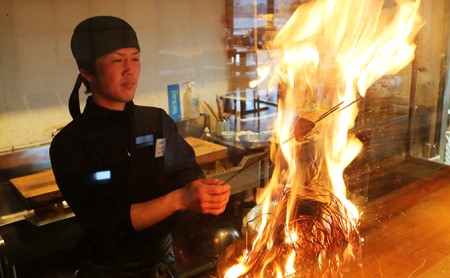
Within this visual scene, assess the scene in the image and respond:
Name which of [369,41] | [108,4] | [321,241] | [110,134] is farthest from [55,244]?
[369,41]

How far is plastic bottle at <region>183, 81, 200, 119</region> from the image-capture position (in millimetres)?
2115

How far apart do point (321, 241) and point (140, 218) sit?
0.59 meters

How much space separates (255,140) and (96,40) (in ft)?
4.50

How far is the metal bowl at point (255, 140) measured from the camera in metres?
2.48

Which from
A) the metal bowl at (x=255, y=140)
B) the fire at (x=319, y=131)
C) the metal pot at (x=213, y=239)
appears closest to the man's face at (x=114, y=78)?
the fire at (x=319, y=131)

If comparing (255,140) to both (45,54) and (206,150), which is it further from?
(45,54)

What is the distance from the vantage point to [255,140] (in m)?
2.56

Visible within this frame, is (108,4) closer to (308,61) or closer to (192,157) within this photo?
(192,157)

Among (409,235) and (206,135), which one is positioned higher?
(206,135)

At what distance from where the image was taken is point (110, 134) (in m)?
1.43

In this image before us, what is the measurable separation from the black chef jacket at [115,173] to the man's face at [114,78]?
0.03 meters

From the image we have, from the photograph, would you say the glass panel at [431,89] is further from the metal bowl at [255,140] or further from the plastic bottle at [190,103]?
the plastic bottle at [190,103]

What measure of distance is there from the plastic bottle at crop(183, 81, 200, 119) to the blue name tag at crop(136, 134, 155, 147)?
1.81 feet

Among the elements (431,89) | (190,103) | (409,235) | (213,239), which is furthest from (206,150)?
(431,89)
